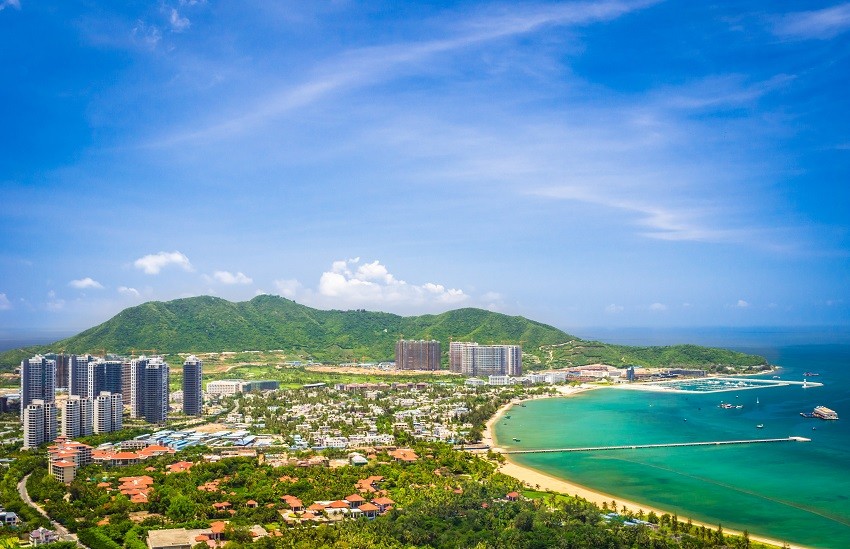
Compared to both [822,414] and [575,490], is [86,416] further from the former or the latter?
[822,414]

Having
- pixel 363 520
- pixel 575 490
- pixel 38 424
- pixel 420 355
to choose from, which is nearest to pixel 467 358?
pixel 420 355

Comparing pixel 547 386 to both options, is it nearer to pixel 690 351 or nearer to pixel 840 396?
pixel 840 396

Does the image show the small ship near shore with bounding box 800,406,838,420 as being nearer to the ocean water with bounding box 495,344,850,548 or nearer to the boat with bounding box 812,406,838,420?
the boat with bounding box 812,406,838,420

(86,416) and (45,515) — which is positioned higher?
(86,416)

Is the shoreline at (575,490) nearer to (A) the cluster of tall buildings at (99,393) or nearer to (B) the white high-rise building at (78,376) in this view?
(A) the cluster of tall buildings at (99,393)

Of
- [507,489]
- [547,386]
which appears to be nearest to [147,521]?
[507,489]

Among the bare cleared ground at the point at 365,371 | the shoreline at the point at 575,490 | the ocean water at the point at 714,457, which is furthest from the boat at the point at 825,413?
the bare cleared ground at the point at 365,371

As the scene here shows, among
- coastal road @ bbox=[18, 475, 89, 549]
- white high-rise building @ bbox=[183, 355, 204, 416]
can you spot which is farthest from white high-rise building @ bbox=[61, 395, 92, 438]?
coastal road @ bbox=[18, 475, 89, 549]

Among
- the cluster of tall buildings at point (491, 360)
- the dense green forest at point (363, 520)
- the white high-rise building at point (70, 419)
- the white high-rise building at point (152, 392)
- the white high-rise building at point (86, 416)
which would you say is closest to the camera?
the dense green forest at point (363, 520)
